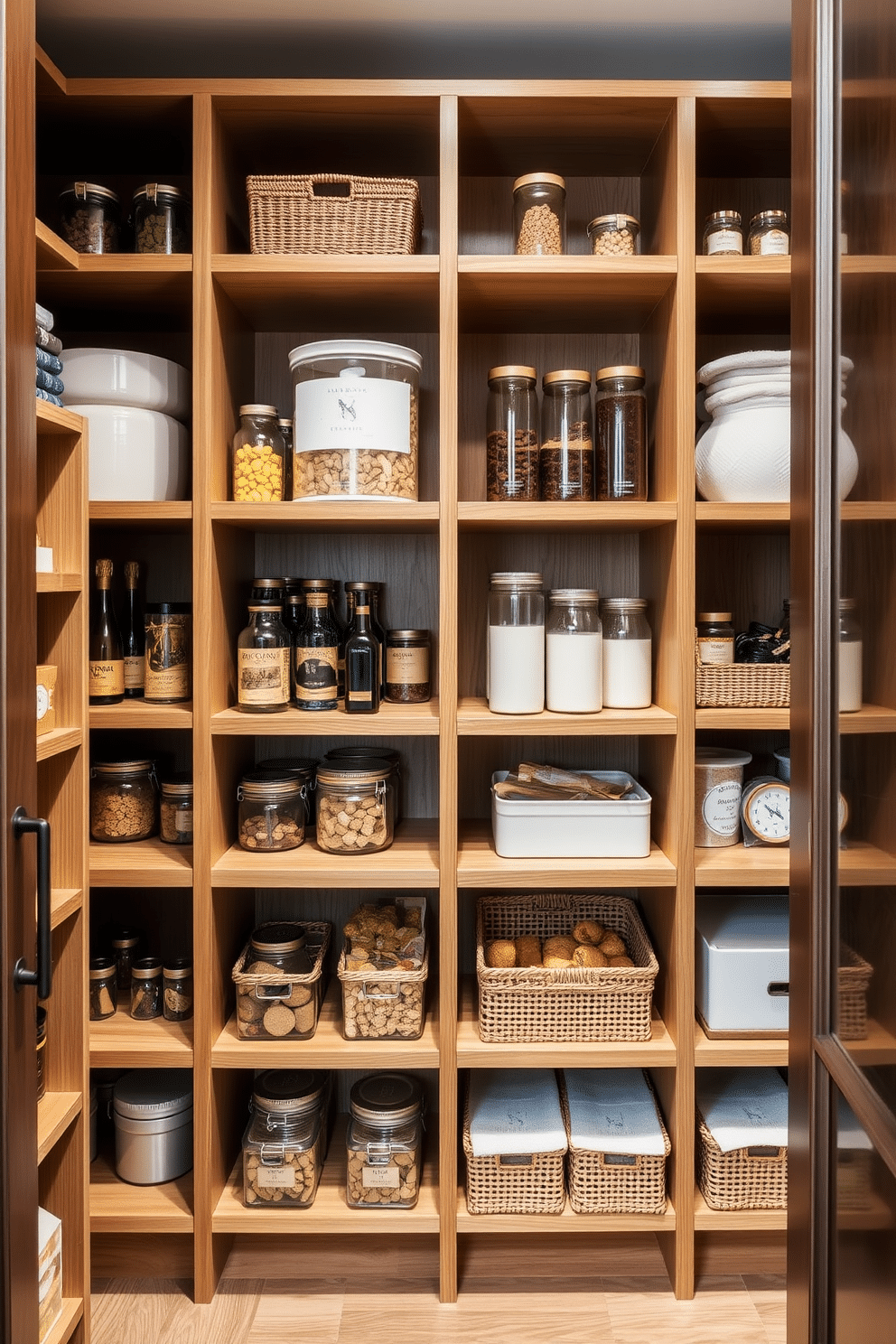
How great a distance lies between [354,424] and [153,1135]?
4.85 feet

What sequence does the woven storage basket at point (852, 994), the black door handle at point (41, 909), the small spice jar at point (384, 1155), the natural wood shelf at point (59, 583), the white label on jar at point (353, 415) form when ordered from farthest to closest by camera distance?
the small spice jar at point (384, 1155)
the white label on jar at point (353, 415)
the natural wood shelf at point (59, 583)
the black door handle at point (41, 909)
the woven storage basket at point (852, 994)

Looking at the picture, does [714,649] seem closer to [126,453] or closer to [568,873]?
[568,873]

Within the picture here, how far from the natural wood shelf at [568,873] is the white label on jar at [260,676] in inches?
19.2

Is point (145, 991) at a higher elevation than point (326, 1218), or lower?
higher

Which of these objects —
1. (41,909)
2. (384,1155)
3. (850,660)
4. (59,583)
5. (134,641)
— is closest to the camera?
(850,660)

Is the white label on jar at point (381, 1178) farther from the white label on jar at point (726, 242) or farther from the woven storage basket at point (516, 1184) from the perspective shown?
the white label on jar at point (726, 242)

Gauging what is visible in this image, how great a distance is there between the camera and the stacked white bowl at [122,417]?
6.05 feet

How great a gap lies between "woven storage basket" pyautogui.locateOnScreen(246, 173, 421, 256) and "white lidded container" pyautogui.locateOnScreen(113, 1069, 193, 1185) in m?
1.70

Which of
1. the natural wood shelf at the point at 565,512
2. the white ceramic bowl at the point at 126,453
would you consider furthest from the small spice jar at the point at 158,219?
the natural wood shelf at the point at 565,512

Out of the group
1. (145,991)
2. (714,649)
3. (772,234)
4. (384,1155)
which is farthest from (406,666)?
(772,234)

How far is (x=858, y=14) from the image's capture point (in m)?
0.79

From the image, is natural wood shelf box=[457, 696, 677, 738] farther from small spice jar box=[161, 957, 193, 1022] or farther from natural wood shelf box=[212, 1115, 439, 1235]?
natural wood shelf box=[212, 1115, 439, 1235]

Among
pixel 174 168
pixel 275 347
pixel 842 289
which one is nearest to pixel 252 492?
pixel 275 347

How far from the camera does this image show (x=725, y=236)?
1854 millimetres
